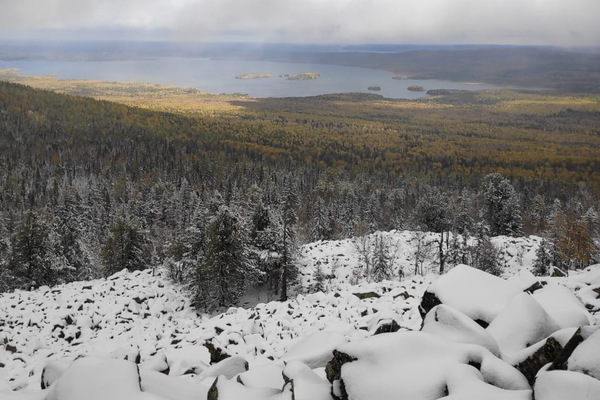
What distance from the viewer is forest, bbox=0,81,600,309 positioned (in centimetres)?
3316

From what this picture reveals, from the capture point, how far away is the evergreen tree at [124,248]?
135 feet

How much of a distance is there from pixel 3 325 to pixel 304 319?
18.4 m

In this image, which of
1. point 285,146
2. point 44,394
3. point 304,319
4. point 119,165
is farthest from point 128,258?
point 285,146

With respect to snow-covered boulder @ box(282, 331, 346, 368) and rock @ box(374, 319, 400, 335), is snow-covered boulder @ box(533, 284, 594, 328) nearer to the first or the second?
rock @ box(374, 319, 400, 335)

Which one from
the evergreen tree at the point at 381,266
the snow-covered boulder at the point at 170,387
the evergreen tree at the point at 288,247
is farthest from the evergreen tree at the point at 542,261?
the snow-covered boulder at the point at 170,387

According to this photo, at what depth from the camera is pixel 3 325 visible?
23.9m

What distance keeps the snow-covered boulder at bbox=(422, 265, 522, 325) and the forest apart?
61.6 feet

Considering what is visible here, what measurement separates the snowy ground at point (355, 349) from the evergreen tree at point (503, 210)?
3533 centimetres

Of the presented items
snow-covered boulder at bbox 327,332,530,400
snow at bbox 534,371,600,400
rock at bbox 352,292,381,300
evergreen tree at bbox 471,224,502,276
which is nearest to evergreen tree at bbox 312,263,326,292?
rock at bbox 352,292,381,300

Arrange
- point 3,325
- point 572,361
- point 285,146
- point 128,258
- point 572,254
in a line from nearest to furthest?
point 572,361 → point 3,325 → point 572,254 → point 128,258 → point 285,146

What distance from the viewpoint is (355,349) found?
8.33m

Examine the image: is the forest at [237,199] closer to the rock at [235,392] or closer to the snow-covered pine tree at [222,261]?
the snow-covered pine tree at [222,261]

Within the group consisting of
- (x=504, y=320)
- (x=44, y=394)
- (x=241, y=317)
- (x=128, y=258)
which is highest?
(x=504, y=320)

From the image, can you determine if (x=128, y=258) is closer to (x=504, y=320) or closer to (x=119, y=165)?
(x=504, y=320)
